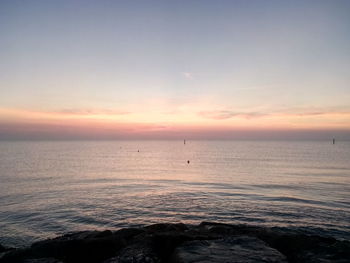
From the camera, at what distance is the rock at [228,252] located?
7.93 meters

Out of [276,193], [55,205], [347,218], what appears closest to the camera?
[347,218]

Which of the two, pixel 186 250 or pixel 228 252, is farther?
pixel 186 250

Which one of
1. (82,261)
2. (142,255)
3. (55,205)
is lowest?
(55,205)

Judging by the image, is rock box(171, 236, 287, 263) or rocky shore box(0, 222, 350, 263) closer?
rock box(171, 236, 287, 263)

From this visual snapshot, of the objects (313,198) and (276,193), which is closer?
(313,198)

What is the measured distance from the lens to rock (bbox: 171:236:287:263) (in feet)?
26.0

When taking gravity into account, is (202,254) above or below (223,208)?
above

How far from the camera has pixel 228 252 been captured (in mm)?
8523

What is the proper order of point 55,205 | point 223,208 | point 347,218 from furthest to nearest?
point 55,205
point 223,208
point 347,218

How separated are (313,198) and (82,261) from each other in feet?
76.9

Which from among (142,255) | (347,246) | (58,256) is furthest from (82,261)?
(347,246)

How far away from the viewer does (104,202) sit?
24.6 meters

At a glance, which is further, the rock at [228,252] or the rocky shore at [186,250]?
the rocky shore at [186,250]

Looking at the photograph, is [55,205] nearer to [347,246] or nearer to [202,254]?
[202,254]
